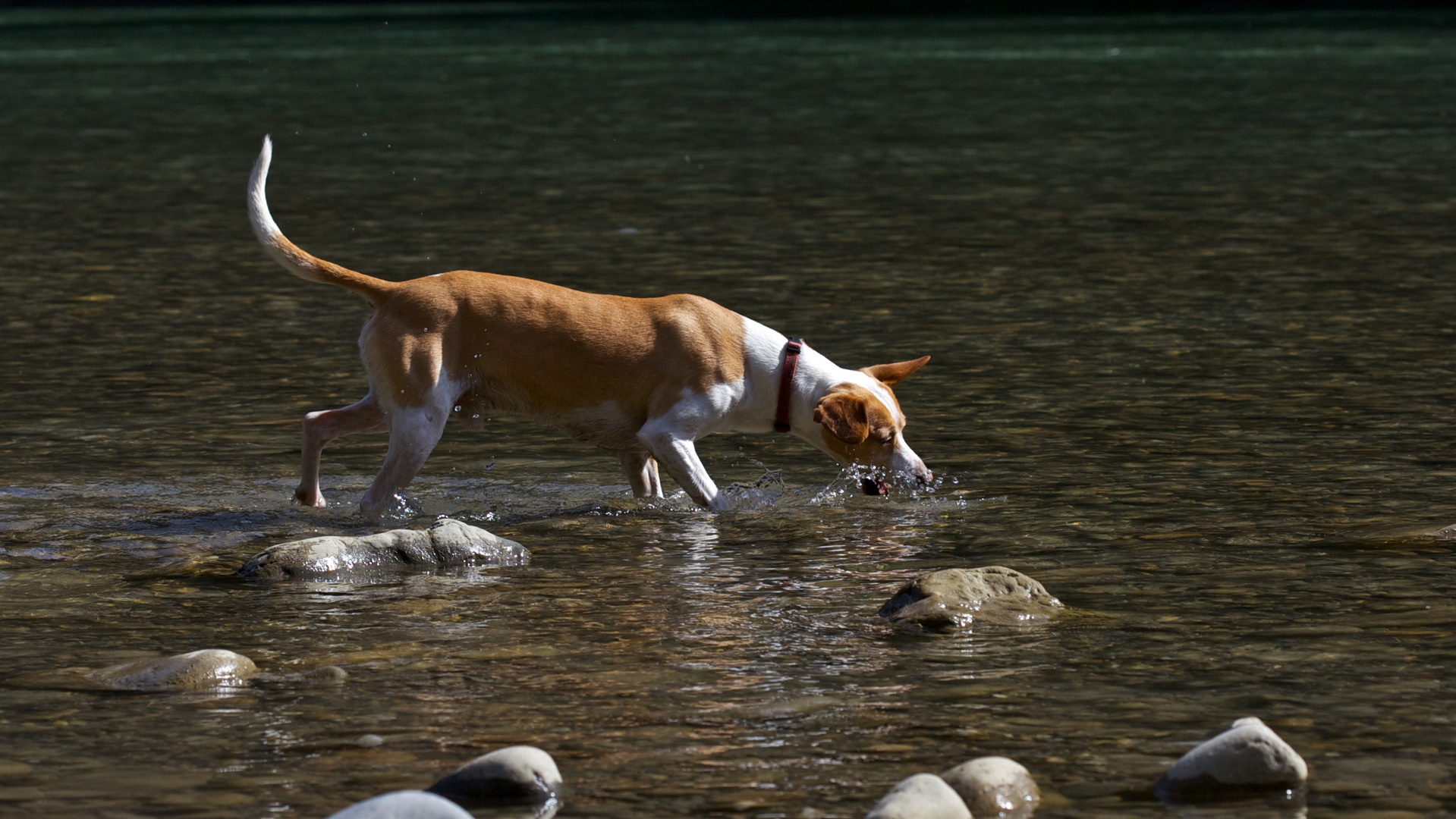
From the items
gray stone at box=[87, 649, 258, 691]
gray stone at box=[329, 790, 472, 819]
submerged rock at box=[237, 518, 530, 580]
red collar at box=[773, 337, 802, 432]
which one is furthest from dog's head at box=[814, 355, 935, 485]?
gray stone at box=[329, 790, 472, 819]

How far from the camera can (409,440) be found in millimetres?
7879

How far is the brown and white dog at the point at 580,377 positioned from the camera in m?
7.90

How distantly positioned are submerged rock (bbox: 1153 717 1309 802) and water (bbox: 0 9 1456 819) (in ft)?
0.32

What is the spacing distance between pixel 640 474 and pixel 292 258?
1.62 m

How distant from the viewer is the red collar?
323 inches

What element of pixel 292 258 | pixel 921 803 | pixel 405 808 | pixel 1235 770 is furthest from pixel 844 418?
pixel 405 808

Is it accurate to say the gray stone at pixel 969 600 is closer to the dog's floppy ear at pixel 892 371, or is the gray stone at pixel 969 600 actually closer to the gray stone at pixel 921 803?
the gray stone at pixel 921 803

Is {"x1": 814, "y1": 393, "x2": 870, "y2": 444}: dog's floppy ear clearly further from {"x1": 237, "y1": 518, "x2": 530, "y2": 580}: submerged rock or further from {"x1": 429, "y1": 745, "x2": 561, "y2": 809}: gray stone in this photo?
{"x1": 429, "y1": 745, "x2": 561, "y2": 809}: gray stone

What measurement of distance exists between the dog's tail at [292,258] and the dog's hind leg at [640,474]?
1204 millimetres

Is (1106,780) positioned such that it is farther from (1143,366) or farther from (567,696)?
(1143,366)

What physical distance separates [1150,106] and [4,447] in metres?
18.9

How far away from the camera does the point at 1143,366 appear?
10.6 m

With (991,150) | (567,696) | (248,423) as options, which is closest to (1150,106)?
(991,150)

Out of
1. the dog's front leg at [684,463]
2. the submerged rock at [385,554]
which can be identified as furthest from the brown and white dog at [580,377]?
the submerged rock at [385,554]
